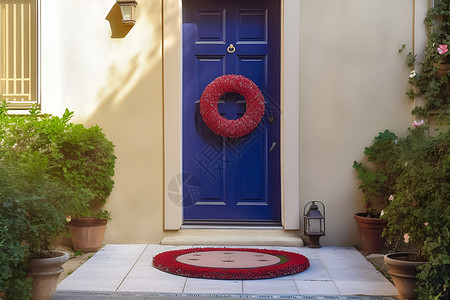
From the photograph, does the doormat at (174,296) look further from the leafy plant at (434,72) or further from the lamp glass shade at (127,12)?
the lamp glass shade at (127,12)

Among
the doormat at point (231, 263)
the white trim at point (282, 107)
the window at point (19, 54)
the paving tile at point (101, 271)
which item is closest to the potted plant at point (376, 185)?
the white trim at point (282, 107)

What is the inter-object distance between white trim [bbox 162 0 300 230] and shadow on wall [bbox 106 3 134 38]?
445mm

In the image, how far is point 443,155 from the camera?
4.33 meters

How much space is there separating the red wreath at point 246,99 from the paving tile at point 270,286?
1943mm

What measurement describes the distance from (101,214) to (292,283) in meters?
2.40

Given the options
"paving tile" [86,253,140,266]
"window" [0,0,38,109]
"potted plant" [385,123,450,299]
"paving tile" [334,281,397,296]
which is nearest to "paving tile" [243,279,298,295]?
"paving tile" [334,281,397,296]

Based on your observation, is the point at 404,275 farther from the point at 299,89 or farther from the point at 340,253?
the point at 299,89

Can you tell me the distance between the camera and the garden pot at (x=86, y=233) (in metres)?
6.03

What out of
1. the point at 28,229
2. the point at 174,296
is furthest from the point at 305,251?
the point at 28,229

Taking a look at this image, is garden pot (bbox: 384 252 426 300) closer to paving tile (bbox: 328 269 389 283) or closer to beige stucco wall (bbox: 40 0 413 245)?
paving tile (bbox: 328 269 389 283)

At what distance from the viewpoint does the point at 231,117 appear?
21.3 feet

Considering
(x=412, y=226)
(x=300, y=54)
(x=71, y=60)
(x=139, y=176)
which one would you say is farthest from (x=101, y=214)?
(x=412, y=226)

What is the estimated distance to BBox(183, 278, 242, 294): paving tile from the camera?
15.0ft

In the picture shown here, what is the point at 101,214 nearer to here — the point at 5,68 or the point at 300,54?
the point at 5,68
